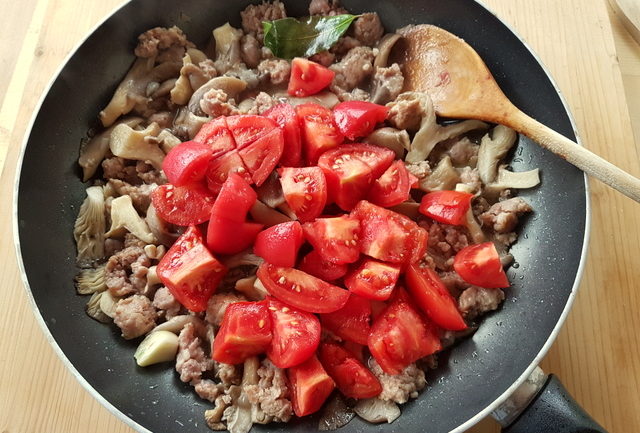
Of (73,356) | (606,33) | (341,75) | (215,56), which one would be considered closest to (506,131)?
(341,75)

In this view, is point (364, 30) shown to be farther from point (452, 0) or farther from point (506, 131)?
point (506, 131)

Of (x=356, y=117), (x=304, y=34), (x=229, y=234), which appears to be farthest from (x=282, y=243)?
(x=304, y=34)

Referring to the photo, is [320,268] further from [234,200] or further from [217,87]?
[217,87]

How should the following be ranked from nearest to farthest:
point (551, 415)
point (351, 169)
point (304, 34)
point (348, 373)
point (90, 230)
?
point (551, 415), point (348, 373), point (351, 169), point (90, 230), point (304, 34)

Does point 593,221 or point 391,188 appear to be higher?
point 391,188

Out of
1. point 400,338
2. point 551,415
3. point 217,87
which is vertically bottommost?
point 551,415

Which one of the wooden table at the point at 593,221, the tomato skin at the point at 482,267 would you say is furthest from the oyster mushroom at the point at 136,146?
the tomato skin at the point at 482,267

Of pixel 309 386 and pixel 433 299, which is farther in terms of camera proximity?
pixel 433 299

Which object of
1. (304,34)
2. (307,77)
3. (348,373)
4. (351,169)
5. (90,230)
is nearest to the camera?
(348,373)

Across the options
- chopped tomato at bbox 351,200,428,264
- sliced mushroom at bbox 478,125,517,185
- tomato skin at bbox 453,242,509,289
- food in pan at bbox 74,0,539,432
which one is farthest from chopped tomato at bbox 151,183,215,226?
sliced mushroom at bbox 478,125,517,185

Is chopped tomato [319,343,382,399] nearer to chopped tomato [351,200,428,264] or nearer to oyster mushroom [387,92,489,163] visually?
chopped tomato [351,200,428,264]
